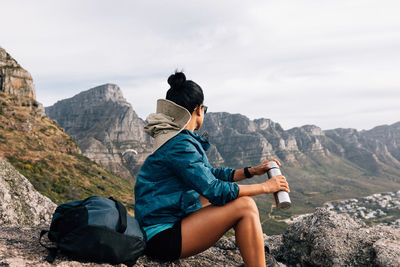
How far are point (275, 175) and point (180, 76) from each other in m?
2.04

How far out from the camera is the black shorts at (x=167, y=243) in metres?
3.54

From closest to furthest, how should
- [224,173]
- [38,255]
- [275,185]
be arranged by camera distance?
1. [38,255]
2. [275,185]
3. [224,173]

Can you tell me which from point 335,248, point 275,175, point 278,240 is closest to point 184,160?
point 275,175

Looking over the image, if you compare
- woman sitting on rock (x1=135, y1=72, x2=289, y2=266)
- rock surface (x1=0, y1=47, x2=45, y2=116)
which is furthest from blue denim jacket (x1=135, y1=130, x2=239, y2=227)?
rock surface (x1=0, y1=47, x2=45, y2=116)

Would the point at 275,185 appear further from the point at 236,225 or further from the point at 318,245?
the point at 318,245

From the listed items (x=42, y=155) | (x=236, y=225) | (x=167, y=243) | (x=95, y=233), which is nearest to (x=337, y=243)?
(x=236, y=225)

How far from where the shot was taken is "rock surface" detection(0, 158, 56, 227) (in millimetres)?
6634

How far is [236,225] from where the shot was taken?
357 cm

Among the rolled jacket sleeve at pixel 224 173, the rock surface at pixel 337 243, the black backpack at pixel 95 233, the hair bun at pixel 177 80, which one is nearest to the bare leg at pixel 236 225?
the black backpack at pixel 95 233

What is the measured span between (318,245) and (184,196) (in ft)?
11.2

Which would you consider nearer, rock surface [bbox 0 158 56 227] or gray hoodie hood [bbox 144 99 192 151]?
gray hoodie hood [bbox 144 99 192 151]

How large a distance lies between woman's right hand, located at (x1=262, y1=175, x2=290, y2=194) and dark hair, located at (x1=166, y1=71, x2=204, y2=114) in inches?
57.8

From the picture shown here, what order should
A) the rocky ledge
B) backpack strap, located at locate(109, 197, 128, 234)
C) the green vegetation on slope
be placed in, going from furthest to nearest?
the green vegetation on slope, the rocky ledge, backpack strap, located at locate(109, 197, 128, 234)

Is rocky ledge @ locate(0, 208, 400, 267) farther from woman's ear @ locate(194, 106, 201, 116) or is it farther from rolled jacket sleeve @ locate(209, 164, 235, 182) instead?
woman's ear @ locate(194, 106, 201, 116)
